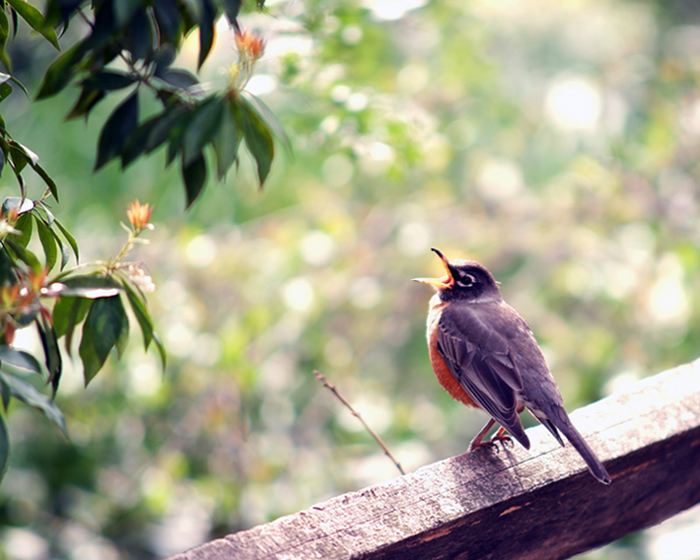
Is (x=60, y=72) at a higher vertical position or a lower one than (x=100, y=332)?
higher

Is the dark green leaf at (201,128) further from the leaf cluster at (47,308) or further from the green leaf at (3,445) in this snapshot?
the green leaf at (3,445)

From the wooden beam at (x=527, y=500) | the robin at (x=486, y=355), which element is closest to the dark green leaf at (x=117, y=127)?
the wooden beam at (x=527, y=500)

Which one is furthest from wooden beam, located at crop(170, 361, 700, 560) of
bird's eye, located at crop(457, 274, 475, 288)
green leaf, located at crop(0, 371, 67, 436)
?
bird's eye, located at crop(457, 274, 475, 288)

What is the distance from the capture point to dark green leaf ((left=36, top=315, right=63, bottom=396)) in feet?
3.57

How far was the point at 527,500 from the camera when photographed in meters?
1.49

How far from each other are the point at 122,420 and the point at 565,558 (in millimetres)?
3359

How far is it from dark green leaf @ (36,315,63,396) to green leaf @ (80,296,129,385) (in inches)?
3.0

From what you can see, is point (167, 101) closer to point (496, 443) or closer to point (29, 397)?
point (29, 397)

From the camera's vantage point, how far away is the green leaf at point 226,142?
1.39 m

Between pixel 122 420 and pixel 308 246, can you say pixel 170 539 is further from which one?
pixel 308 246

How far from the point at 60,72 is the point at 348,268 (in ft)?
10.3

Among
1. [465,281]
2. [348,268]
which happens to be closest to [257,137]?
[465,281]

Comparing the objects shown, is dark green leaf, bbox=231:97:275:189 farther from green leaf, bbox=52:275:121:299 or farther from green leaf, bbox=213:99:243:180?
green leaf, bbox=52:275:121:299

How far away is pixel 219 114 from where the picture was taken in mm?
1417
